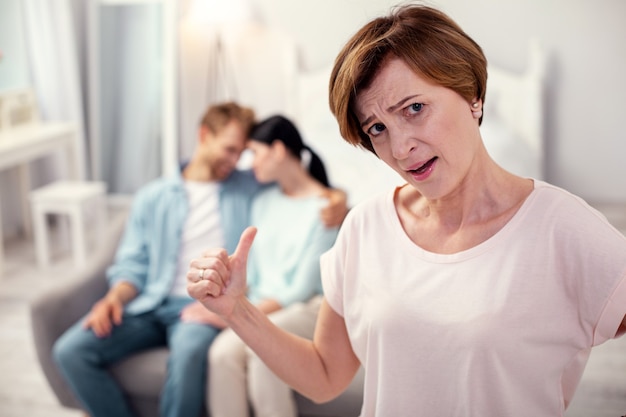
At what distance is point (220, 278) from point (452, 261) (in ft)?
0.63

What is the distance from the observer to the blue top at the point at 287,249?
4.83 feet

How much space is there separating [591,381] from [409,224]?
278 mm

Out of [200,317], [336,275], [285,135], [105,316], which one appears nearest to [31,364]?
[105,316]

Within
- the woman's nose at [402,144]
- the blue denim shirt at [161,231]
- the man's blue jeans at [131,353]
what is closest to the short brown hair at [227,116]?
the blue denim shirt at [161,231]

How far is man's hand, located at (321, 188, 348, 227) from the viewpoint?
1.48 meters

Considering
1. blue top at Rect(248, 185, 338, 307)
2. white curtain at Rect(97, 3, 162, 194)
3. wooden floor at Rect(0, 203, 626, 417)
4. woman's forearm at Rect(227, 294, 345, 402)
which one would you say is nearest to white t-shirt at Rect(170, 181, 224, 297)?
blue top at Rect(248, 185, 338, 307)

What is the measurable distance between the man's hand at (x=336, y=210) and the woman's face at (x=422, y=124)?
2.73 ft

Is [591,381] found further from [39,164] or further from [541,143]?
[39,164]

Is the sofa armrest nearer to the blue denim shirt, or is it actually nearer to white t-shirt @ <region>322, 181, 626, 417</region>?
the blue denim shirt

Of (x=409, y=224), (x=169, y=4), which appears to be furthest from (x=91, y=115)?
(x=409, y=224)

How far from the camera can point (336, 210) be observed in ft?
4.88

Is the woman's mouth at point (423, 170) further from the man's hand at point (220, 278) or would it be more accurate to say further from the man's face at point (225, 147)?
the man's face at point (225, 147)

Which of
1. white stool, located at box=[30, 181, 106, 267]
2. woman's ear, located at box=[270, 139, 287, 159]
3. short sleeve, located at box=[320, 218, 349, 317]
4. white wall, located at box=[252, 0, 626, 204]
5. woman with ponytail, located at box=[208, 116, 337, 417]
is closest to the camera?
short sleeve, located at box=[320, 218, 349, 317]

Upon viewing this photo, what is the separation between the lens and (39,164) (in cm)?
308
